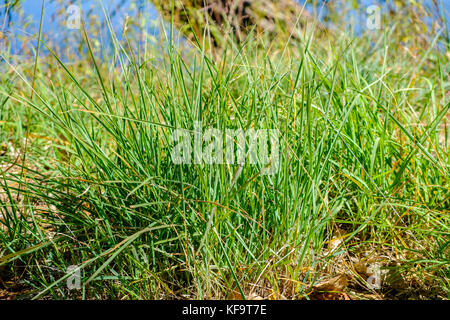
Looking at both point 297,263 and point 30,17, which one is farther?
point 30,17

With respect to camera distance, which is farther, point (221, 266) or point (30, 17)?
point (30, 17)

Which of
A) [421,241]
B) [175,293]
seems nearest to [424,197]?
[421,241]

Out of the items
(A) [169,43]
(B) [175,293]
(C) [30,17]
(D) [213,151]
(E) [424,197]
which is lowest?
(B) [175,293]

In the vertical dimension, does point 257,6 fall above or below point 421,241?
above

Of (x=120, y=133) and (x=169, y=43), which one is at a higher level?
(x=169, y=43)

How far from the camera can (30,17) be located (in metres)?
2.83

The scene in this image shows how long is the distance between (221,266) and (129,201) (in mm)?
340
